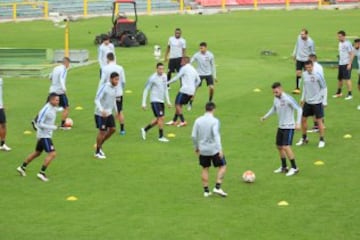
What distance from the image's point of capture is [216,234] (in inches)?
637

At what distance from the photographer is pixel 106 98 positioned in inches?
867

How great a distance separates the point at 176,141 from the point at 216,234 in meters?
7.89

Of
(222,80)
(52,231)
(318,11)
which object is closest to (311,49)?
(222,80)

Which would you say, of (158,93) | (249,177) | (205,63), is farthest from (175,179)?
(205,63)

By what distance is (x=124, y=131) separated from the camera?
25.1 meters

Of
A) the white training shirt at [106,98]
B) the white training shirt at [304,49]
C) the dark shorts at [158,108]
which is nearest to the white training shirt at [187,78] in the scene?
the dark shorts at [158,108]

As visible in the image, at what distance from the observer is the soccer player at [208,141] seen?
59.0ft

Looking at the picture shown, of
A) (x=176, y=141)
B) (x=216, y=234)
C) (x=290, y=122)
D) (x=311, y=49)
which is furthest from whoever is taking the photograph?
(x=311, y=49)

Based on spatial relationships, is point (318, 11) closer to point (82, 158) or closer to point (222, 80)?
point (222, 80)

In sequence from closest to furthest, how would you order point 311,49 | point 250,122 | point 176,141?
point 176,141 < point 250,122 < point 311,49

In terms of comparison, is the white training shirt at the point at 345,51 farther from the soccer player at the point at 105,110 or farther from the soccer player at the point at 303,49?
the soccer player at the point at 105,110

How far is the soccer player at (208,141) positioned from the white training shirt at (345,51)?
1182 cm

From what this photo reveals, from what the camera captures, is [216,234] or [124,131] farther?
[124,131]

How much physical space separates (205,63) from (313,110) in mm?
5704
